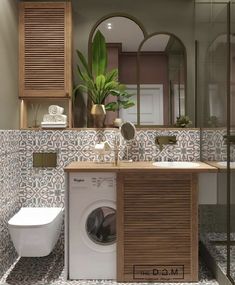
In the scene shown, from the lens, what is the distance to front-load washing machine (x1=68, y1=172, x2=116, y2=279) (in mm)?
2740

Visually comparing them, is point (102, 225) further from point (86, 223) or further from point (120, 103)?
point (120, 103)

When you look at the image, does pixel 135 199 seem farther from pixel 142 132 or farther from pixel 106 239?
pixel 142 132

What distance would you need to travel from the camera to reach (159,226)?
8.79ft

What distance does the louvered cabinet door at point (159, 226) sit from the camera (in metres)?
2.67

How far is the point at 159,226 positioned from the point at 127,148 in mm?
924

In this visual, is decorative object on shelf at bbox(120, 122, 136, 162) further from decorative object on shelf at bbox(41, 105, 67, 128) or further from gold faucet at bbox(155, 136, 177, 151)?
decorative object on shelf at bbox(41, 105, 67, 128)

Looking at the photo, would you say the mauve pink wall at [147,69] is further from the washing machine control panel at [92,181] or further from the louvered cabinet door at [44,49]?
the washing machine control panel at [92,181]

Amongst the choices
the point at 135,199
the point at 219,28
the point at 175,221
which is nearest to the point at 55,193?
the point at 135,199

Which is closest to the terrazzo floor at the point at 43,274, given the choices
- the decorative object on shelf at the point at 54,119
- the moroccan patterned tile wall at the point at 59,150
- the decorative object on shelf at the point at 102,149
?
the moroccan patterned tile wall at the point at 59,150

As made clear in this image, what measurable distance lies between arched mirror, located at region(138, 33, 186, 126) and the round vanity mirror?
0.87ft

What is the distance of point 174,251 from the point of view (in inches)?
105

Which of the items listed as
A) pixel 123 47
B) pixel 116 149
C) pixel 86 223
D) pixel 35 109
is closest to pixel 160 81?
pixel 123 47

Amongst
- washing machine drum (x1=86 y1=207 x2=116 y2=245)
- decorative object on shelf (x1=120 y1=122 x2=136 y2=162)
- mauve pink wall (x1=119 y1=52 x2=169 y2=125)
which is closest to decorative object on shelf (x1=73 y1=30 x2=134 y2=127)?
mauve pink wall (x1=119 y1=52 x2=169 y2=125)

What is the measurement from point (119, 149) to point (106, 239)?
2.95ft
